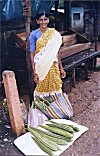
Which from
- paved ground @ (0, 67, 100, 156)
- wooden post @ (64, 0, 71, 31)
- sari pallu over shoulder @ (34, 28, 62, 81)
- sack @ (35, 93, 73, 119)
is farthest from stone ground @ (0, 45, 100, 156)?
wooden post @ (64, 0, 71, 31)

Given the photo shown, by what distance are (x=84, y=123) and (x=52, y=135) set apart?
91cm

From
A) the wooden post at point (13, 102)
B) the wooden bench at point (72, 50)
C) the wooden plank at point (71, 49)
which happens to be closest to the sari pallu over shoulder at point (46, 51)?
the wooden post at point (13, 102)

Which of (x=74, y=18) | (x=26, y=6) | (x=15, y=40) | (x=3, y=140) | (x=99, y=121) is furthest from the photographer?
(x=74, y=18)

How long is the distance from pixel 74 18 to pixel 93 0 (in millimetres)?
1140

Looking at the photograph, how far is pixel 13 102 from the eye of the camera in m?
4.21

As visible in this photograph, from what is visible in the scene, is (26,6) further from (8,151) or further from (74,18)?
(74,18)

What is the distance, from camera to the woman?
4.55 meters

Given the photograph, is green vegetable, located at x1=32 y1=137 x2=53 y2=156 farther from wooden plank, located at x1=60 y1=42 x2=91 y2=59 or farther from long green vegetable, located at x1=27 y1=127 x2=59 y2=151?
wooden plank, located at x1=60 y1=42 x2=91 y2=59

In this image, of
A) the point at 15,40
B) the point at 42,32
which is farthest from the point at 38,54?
the point at 15,40

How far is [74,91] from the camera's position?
6539mm

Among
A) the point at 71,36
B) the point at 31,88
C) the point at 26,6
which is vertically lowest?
the point at 31,88

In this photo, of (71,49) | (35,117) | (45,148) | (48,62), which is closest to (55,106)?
(35,117)

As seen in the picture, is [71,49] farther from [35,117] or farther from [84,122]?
[35,117]

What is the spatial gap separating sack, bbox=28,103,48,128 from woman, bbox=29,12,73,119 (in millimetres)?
451
